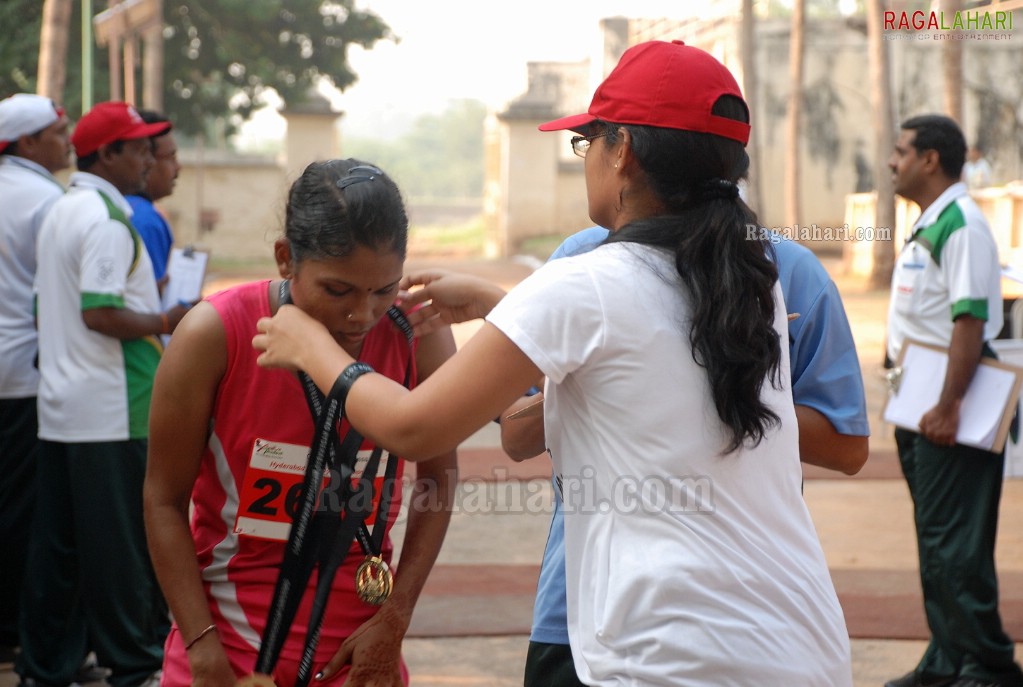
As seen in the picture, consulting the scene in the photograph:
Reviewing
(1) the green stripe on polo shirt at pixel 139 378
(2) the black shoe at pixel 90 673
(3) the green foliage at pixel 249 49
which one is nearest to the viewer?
(1) the green stripe on polo shirt at pixel 139 378

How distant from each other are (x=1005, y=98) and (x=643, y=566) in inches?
1057

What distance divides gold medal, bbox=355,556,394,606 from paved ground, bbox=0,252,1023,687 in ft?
7.20

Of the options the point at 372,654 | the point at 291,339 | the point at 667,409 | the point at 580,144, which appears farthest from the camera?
the point at 372,654

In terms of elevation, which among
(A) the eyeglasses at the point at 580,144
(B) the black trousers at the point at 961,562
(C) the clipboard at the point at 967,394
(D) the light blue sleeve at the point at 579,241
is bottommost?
(B) the black trousers at the point at 961,562

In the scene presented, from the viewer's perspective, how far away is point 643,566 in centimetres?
168

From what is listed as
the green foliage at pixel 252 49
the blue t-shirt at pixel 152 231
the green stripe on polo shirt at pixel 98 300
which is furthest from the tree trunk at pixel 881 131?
the green stripe on polo shirt at pixel 98 300

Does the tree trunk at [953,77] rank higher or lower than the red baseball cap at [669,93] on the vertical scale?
higher

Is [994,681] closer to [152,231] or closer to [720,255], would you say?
A: [720,255]

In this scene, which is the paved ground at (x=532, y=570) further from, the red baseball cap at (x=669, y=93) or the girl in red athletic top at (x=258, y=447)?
the red baseball cap at (x=669, y=93)

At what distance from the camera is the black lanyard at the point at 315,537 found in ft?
6.73

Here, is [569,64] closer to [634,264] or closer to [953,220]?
[953,220]

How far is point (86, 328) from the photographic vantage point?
13.3 feet

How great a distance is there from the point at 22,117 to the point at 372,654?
10.8 feet

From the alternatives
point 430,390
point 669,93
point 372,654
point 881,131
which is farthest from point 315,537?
point 881,131
